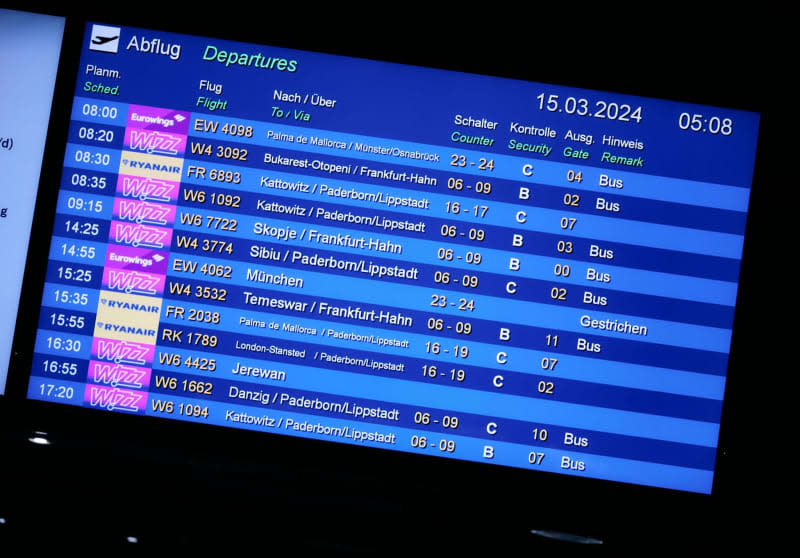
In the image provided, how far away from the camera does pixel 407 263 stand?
1870mm

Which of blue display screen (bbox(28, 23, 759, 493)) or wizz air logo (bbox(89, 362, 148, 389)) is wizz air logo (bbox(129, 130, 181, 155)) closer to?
blue display screen (bbox(28, 23, 759, 493))

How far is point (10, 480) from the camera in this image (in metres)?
1.85

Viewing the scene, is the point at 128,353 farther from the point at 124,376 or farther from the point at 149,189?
the point at 149,189

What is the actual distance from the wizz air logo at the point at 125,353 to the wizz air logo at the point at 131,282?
5.7 inches

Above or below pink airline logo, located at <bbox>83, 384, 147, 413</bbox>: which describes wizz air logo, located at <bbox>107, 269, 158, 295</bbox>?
above

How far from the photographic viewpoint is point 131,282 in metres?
1.88

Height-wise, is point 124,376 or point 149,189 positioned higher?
point 149,189

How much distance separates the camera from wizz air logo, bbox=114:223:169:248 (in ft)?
6.17

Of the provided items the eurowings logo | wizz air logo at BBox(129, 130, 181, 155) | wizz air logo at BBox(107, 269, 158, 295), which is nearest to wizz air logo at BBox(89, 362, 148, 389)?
wizz air logo at BBox(107, 269, 158, 295)

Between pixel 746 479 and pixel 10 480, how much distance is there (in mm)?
1976

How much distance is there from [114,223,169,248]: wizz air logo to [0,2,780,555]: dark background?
0.21m

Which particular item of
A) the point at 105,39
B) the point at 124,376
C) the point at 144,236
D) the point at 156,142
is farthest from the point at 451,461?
the point at 105,39

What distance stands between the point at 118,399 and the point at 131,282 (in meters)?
0.32

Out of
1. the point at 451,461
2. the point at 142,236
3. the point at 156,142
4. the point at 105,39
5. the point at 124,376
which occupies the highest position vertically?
the point at 105,39
